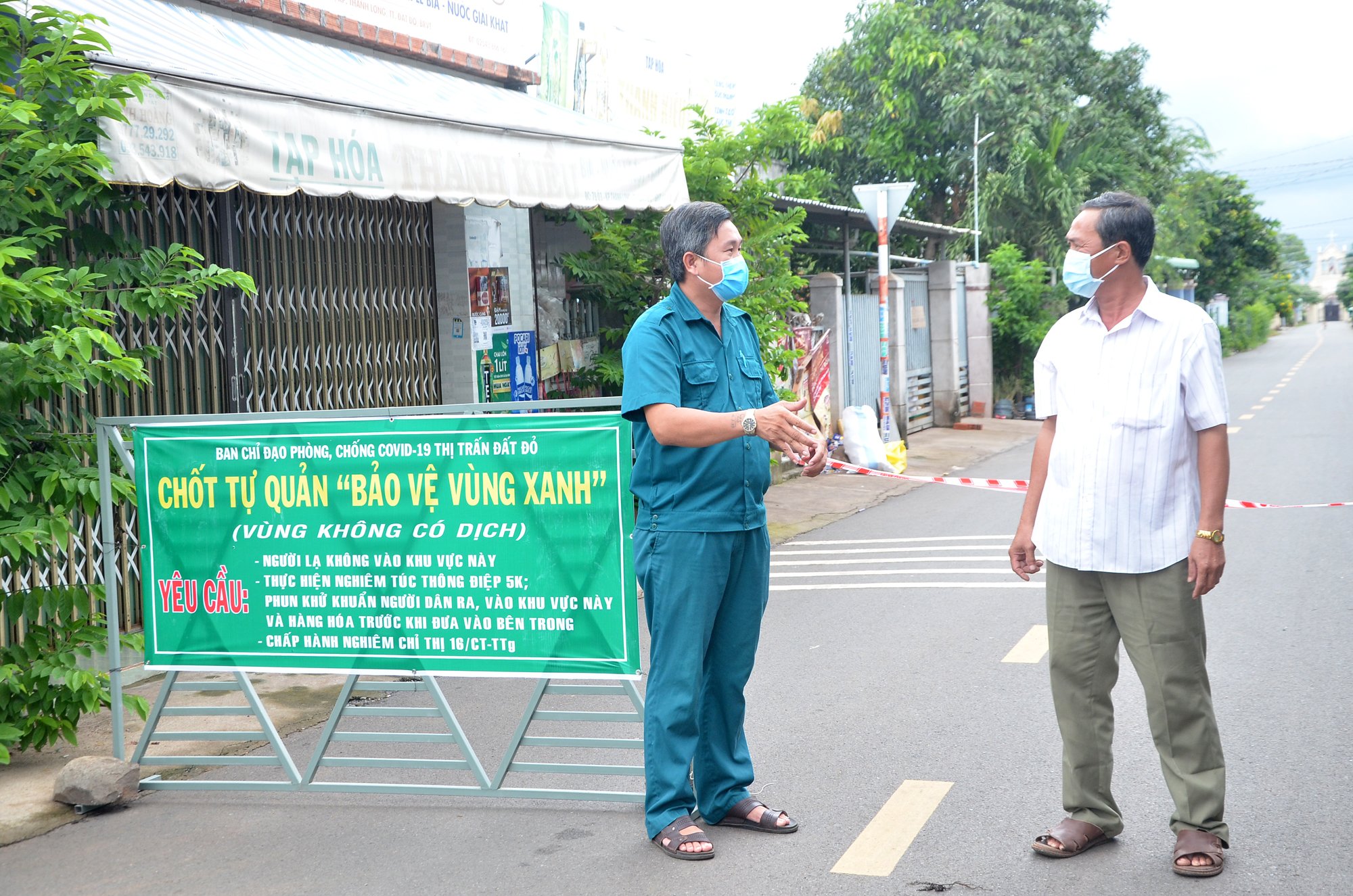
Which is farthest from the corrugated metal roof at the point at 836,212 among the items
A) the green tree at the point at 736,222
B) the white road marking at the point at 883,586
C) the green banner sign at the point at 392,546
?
the green banner sign at the point at 392,546

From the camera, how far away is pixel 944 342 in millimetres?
20234

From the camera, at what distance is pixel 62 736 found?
5.17m

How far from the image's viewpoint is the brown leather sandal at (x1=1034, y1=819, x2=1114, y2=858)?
12.4ft

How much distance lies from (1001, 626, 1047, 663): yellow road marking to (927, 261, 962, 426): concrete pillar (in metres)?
13.7

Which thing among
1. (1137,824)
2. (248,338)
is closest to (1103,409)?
(1137,824)

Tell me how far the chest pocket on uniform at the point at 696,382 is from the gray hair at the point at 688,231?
0.87ft

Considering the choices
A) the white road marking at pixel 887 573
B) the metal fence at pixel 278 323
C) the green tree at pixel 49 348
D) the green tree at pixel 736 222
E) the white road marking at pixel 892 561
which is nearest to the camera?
the green tree at pixel 49 348

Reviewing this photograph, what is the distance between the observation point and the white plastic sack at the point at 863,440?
14.8m

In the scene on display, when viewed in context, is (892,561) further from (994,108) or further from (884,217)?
(994,108)

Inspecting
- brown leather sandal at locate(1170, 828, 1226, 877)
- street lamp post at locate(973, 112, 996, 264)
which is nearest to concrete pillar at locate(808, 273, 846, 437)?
street lamp post at locate(973, 112, 996, 264)

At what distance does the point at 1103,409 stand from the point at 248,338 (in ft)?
18.2

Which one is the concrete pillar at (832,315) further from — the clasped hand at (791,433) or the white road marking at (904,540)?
the clasped hand at (791,433)

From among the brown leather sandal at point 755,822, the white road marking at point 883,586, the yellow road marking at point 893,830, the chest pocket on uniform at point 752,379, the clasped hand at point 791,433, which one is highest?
the chest pocket on uniform at point 752,379

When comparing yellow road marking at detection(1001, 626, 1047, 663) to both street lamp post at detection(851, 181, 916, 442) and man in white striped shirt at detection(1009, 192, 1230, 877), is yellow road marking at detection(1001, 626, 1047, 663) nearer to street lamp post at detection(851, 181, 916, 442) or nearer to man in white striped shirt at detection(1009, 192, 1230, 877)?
man in white striped shirt at detection(1009, 192, 1230, 877)
